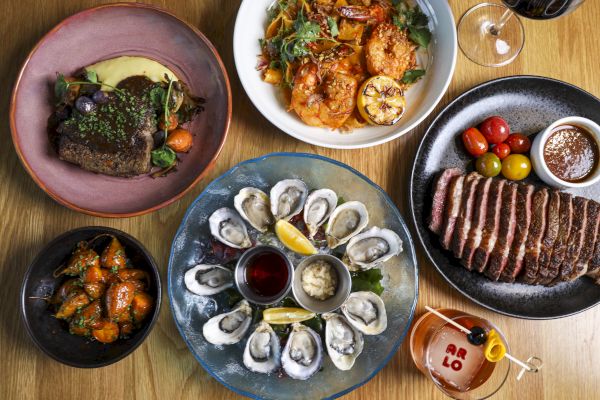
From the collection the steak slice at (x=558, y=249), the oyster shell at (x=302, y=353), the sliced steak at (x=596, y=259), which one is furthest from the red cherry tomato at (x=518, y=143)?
the oyster shell at (x=302, y=353)

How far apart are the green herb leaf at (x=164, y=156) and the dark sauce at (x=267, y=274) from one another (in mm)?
500

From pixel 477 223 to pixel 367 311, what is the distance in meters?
0.55

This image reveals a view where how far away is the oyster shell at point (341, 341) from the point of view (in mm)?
2049

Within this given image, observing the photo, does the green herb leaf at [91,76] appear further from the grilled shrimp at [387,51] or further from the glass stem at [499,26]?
the glass stem at [499,26]

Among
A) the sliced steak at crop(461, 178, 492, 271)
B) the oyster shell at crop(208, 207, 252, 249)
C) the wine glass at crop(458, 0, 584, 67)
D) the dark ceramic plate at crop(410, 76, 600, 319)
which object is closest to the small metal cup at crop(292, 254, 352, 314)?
the oyster shell at crop(208, 207, 252, 249)

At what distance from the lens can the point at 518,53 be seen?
2307 mm

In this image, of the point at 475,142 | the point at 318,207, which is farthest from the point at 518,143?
the point at 318,207

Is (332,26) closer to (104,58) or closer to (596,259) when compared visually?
(104,58)

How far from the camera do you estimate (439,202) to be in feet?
6.91

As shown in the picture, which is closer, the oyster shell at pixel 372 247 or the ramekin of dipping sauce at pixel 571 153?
the oyster shell at pixel 372 247

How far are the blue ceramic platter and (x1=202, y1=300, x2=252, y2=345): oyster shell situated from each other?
4cm

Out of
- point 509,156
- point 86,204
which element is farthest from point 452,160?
point 86,204

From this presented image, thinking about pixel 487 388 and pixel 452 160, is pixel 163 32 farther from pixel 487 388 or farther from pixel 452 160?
pixel 487 388

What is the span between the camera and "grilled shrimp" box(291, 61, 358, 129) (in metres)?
2.05
